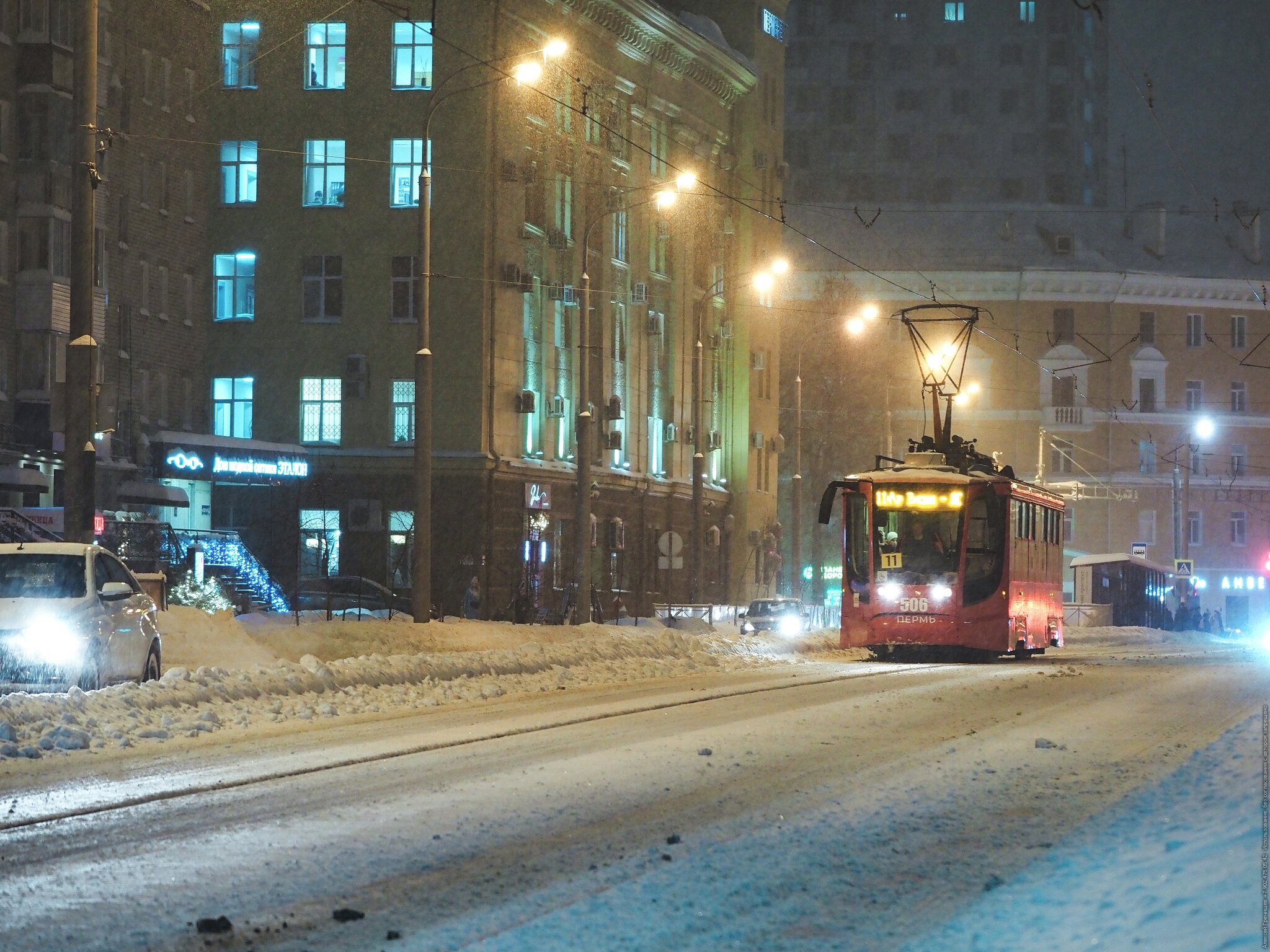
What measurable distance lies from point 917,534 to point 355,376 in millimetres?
24734

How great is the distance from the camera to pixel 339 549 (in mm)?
53219

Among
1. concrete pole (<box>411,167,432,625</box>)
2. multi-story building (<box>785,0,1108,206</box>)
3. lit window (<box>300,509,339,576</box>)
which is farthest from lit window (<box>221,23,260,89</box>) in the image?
multi-story building (<box>785,0,1108,206</box>)

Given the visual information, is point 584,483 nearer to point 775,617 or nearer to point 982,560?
point 982,560

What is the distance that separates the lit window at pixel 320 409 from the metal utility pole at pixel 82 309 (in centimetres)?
3280

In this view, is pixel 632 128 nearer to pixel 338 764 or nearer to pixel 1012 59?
pixel 338 764

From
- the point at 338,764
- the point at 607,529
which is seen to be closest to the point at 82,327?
the point at 338,764

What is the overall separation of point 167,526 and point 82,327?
19915 millimetres

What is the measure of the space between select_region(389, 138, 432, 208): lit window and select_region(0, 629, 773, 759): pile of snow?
2251 centimetres

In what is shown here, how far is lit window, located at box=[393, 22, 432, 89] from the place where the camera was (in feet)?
173

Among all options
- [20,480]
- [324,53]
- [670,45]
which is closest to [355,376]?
[324,53]

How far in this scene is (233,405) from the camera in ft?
179

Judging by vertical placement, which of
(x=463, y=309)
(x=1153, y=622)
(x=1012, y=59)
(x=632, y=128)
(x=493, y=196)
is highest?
(x=1012, y=59)

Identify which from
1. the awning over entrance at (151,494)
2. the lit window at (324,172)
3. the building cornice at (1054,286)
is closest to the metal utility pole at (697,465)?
the lit window at (324,172)

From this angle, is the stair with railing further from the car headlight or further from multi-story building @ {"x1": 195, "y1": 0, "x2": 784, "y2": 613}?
the car headlight
